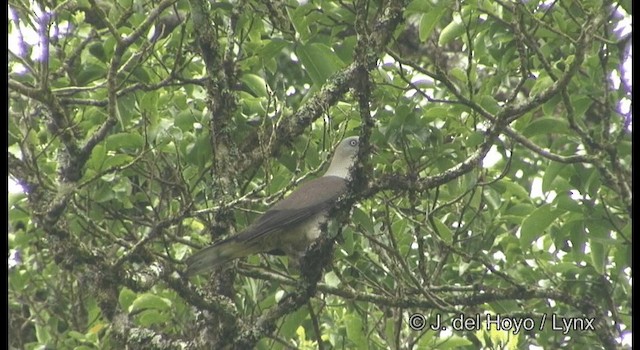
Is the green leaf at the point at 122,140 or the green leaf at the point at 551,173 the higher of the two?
the green leaf at the point at 122,140

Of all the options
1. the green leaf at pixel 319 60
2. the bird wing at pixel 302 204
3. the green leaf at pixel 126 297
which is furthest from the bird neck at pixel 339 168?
the green leaf at pixel 126 297

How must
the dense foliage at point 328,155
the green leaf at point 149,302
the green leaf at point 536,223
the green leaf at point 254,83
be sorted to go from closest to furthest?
the dense foliage at point 328,155 → the green leaf at point 536,223 → the green leaf at point 149,302 → the green leaf at point 254,83

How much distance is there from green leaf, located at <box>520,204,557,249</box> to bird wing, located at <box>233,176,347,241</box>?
90 cm

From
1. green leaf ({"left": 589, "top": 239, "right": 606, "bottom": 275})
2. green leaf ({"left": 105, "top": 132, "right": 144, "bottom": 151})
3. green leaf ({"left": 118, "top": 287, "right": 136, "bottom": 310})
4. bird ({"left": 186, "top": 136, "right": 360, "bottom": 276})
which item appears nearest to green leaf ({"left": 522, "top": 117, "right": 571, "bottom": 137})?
green leaf ({"left": 589, "top": 239, "right": 606, "bottom": 275})

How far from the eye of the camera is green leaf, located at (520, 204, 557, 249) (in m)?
4.59

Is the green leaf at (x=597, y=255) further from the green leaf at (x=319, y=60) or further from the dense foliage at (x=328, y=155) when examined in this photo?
the green leaf at (x=319, y=60)

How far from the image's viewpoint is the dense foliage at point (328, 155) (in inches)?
170

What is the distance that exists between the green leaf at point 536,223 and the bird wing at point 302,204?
2.95 ft

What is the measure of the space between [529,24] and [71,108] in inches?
101

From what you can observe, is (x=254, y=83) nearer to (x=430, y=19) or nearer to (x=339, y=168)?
(x=339, y=168)

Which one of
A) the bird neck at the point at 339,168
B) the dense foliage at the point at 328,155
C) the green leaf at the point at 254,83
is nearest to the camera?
the dense foliage at the point at 328,155

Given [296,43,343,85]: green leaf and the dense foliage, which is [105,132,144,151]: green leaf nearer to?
the dense foliage

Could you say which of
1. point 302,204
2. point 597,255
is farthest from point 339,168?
point 597,255

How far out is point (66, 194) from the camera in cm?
419
